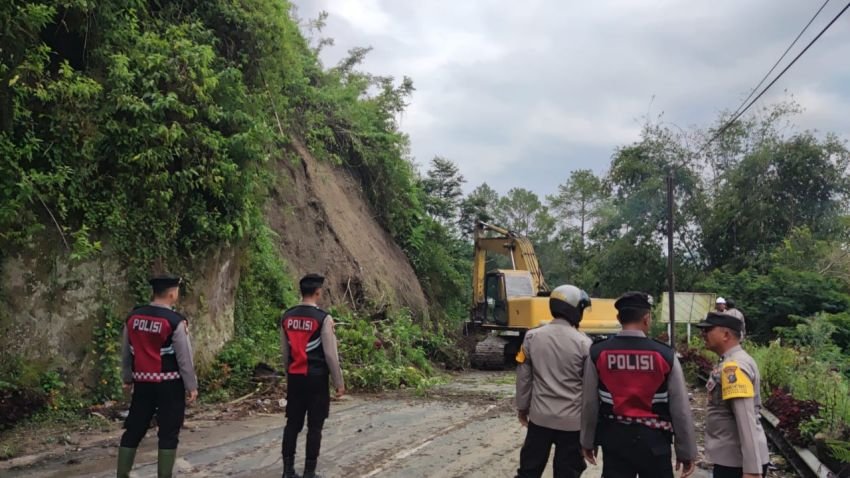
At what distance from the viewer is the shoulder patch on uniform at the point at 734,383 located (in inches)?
161

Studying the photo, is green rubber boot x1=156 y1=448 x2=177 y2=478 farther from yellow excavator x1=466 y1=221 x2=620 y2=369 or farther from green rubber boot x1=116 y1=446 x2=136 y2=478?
yellow excavator x1=466 y1=221 x2=620 y2=369

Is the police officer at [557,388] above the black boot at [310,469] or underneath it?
above

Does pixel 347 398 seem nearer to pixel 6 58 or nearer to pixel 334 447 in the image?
Result: pixel 334 447

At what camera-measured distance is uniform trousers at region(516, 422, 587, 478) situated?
189 inches

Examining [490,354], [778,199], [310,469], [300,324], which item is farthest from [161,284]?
[778,199]

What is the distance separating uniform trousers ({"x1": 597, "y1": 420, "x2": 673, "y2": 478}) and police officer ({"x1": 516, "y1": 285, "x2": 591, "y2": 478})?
53 cm

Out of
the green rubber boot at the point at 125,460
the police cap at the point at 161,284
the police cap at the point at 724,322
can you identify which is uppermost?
the police cap at the point at 161,284

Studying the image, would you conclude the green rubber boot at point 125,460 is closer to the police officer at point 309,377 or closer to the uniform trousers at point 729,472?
the police officer at point 309,377

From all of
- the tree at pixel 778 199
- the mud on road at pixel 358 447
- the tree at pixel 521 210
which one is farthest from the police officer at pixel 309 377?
the tree at pixel 521 210

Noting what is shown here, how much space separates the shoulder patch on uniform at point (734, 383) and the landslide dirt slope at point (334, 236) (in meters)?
13.6

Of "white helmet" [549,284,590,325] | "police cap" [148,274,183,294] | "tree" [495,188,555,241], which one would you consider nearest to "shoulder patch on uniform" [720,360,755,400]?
"white helmet" [549,284,590,325]

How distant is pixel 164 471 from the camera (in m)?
5.54

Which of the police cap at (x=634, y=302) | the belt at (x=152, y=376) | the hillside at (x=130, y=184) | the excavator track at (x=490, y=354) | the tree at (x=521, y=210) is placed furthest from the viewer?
the tree at (x=521, y=210)

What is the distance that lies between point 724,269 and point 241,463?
29741 millimetres
